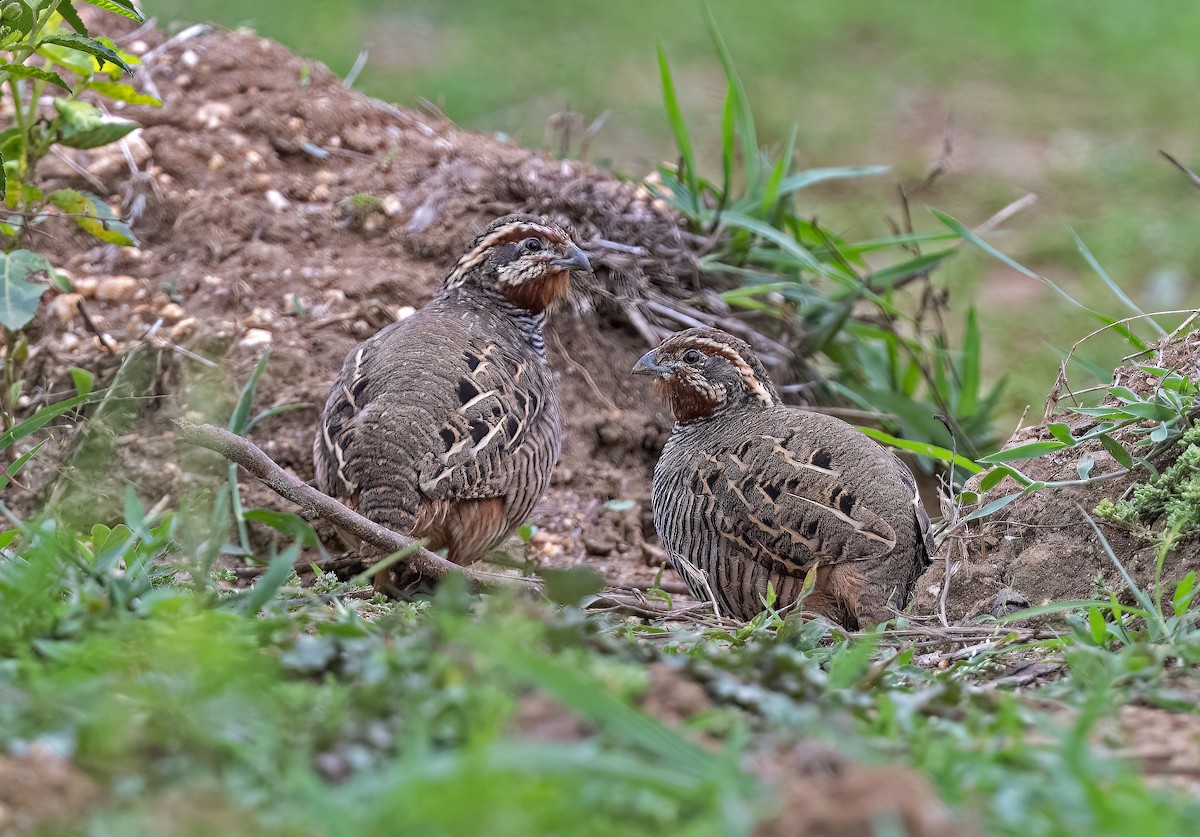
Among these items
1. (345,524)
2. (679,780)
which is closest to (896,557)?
(345,524)

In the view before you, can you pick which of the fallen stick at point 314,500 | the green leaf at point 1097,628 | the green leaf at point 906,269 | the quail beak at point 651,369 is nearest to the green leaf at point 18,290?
the fallen stick at point 314,500

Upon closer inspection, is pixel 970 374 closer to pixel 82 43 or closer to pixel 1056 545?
pixel 1056 545

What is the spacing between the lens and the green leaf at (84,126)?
209 inches

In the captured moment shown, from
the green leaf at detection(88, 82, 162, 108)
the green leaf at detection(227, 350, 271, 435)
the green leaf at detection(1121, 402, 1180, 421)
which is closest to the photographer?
the green leaf at detection(1121, 402, 1180, 421)

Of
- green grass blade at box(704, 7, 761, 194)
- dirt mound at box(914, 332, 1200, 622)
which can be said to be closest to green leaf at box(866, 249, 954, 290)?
green grass blade at box(704, 7, 761, 194)

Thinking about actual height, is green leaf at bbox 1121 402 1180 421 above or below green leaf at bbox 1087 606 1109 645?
above

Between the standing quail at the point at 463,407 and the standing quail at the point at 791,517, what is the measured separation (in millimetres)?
682

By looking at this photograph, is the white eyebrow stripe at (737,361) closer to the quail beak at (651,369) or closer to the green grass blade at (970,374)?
the quail beak at (651,369)

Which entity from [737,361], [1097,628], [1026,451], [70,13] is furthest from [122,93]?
[1097,628]

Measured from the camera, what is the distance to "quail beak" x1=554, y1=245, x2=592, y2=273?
6.04 m

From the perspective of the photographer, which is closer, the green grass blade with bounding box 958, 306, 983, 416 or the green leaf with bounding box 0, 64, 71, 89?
the green leaf with bounding box 0, 64, 71, 89

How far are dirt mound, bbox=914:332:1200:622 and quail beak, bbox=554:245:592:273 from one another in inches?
80.9

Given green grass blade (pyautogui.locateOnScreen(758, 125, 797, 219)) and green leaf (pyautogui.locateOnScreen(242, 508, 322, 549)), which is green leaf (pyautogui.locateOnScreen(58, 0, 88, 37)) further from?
green grass blade (pyautogui.locateOnScreen(758, 125, 797, 219))

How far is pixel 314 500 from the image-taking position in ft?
13.4
